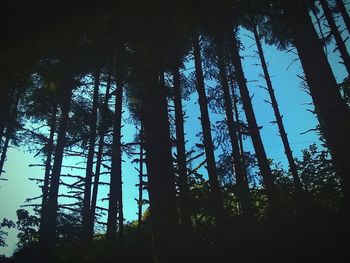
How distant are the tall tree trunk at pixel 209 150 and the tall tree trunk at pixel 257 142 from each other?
153 cm

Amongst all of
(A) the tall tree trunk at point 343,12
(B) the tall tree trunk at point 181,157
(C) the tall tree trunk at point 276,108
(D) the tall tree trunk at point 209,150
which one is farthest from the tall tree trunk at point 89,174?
(A) the tall tree trunk at point 343,12

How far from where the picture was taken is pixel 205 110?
40.1 feet

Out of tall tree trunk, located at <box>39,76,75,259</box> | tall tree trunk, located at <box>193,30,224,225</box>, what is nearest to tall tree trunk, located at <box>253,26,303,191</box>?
tall tree trunk, located at <box>193,30,224,225</box>

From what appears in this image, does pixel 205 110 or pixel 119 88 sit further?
pixel 119 88

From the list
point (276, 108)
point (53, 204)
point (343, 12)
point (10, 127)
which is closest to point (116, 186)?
point (53, 204)

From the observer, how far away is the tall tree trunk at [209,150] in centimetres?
980

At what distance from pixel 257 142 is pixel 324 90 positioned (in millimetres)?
6827

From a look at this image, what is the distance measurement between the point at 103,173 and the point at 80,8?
1544cm

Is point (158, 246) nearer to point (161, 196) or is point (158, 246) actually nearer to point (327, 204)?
point (161, 196)

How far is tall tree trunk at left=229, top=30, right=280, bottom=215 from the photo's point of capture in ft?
35.2

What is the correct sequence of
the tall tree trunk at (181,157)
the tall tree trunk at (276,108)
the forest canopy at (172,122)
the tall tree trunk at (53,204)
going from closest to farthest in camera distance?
the forest canopy at (172,122)
the tall tree trunk at (181,157)
the tall tree trunk at (53,204)
the tall tree trunk at (276,108)

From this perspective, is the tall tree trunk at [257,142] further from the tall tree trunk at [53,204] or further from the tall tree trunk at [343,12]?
the tall tree trunk at [53,204]

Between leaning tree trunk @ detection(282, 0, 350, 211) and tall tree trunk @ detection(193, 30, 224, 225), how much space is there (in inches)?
145

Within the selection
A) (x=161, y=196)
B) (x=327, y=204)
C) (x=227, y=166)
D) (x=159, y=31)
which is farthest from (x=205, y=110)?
(x=161, y=196)
